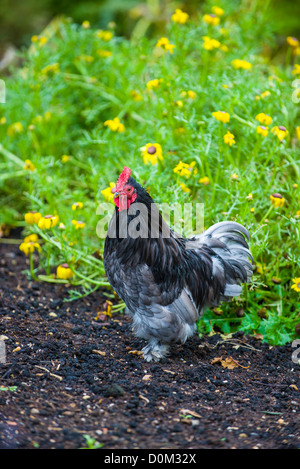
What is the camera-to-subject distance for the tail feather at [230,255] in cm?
391

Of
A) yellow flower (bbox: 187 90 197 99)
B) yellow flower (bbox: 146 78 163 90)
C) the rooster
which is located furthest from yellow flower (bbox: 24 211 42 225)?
yellow flower (bbox: 187 90 197 99)

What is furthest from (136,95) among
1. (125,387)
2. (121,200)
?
(125,387)

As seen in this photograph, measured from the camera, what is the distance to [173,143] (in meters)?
4.86

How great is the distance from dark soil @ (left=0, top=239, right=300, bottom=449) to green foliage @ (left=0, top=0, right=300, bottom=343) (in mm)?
367

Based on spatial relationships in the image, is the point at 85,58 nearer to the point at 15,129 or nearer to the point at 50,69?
the point at 50,69

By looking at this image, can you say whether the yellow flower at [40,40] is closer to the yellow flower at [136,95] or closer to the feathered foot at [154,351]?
the yellow flower at [136,95]

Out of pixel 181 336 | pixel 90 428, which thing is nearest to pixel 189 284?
pixel 181 336

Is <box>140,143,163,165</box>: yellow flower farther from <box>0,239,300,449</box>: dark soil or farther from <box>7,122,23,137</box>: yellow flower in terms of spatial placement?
<box>7,122,23,137</box>: yellow flower

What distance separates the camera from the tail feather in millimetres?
3908

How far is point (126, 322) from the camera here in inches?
172

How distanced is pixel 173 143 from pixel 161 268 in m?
1.72

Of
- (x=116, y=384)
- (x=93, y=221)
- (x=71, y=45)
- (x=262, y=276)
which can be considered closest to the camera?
(x=116, y=384)
